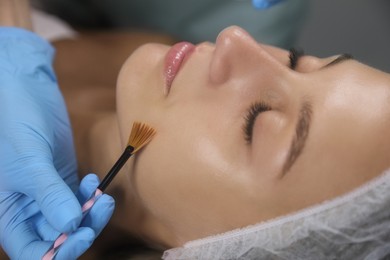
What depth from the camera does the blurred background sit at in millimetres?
1545

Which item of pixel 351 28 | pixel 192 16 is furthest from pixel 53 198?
pixel 351 28

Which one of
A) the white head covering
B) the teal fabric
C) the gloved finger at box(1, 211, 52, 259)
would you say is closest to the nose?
the white head covering

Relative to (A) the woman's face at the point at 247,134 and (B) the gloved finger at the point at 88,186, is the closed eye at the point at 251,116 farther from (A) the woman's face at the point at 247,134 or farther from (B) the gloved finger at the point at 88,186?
(B) the gloved finger at the point at 88,186

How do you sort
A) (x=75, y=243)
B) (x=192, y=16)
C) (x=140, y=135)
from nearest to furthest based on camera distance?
1. (x=75, y=243)
2. (x=140, y=135)
3. (x=192, y=16)

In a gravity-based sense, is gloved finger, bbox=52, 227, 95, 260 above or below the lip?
below

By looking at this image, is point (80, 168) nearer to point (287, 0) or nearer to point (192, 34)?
point (192, 34)

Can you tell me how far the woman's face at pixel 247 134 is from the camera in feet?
2.48

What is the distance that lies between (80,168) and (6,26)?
15.7 inches

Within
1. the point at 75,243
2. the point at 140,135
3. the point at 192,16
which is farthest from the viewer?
the point at 192,16

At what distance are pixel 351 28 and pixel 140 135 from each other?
3.65ft

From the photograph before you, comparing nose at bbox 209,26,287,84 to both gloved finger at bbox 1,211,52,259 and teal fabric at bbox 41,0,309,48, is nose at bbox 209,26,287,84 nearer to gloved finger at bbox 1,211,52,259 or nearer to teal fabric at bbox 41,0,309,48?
gloved finger at bbox 1,211,52,259

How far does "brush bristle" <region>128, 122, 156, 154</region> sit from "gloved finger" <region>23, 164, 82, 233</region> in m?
0.15

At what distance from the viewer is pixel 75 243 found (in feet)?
2.43

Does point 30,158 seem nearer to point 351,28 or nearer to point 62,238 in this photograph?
point 62,238
